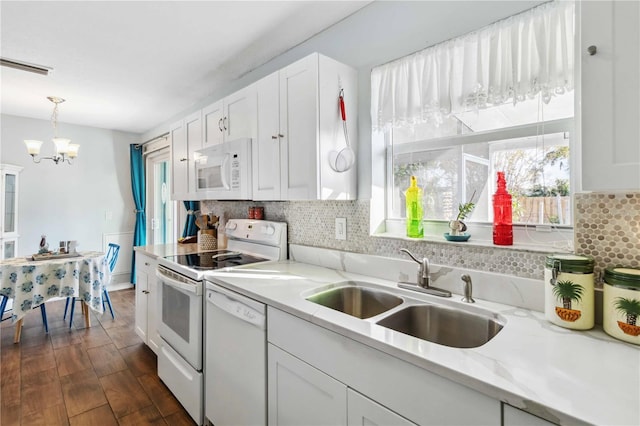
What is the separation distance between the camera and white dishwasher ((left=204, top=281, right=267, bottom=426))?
1343 millimetres

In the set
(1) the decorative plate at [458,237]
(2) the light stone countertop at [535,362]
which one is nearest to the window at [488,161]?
(1) the decorative plate at [458,237]

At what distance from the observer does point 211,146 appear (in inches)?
94.5

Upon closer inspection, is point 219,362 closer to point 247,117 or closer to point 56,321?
point 247,117

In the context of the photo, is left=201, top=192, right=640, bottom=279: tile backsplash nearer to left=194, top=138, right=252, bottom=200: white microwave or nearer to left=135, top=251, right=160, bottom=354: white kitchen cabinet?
left=194, top=138, right=252, bottom=200: white microwave

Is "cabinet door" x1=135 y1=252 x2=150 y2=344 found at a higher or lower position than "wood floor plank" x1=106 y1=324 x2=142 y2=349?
higher

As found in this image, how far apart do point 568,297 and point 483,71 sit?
0.93 meters

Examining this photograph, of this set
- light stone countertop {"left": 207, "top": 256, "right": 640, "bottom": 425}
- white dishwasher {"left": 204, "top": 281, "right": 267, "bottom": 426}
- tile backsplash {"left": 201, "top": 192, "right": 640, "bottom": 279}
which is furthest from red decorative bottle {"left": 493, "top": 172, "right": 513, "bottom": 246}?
white dishwasher {"left": 204, "top": 281, "right": 267, "bottom": 426}

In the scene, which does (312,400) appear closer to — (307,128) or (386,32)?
(307,128)

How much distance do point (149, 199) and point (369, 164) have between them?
421 centimetres

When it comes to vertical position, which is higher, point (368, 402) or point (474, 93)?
point (474, 93)

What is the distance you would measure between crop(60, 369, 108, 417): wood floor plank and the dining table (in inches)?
29.2

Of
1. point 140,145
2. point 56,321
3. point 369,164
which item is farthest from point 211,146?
point 140,145

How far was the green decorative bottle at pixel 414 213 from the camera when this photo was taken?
1.56 metres

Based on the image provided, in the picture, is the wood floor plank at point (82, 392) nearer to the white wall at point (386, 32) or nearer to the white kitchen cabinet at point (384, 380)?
the white kitchen cabinet at point (384, 380)
